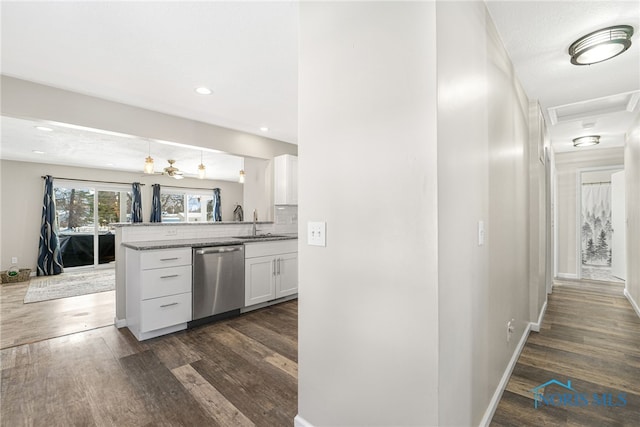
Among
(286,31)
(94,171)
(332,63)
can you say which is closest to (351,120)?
(332,63)

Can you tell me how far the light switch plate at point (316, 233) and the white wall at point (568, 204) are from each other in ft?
19.9

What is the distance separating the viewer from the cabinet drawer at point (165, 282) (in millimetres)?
2773

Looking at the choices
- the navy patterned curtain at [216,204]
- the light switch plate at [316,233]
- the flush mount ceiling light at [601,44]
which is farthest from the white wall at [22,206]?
the flush mount ceiling light at [601,44]

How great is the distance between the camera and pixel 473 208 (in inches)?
54.9

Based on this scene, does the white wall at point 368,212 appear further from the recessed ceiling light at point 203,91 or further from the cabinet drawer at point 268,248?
the cabinet drawer at point 268,248

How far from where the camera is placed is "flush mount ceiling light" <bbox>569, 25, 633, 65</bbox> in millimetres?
1797

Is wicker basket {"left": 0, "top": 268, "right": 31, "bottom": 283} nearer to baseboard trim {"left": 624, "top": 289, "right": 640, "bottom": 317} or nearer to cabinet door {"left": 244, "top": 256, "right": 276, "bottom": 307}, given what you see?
cabinet door {"left": 244, "top": 256, "right": 276, "bottom": 307}

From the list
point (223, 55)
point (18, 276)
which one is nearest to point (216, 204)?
point (18, 276)

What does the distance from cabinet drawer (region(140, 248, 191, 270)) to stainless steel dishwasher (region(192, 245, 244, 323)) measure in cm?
10

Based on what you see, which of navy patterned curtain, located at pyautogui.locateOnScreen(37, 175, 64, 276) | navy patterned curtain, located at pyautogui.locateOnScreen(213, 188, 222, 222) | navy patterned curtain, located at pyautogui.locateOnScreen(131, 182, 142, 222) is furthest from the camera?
navy patterned curtain, located at pyautogui.locateOnScreen(213, 188, 222, 222)

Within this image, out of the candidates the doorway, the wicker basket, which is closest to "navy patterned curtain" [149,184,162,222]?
the wicker basket

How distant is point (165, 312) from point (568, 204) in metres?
6.77

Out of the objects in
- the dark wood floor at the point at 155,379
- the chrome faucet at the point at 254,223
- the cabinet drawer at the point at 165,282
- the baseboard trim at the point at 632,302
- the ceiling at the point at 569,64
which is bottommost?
the dark wood floor at the point at 155,379

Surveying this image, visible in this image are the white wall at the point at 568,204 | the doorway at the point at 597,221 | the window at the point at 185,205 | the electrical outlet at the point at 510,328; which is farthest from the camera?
the window at the point at 185,205
